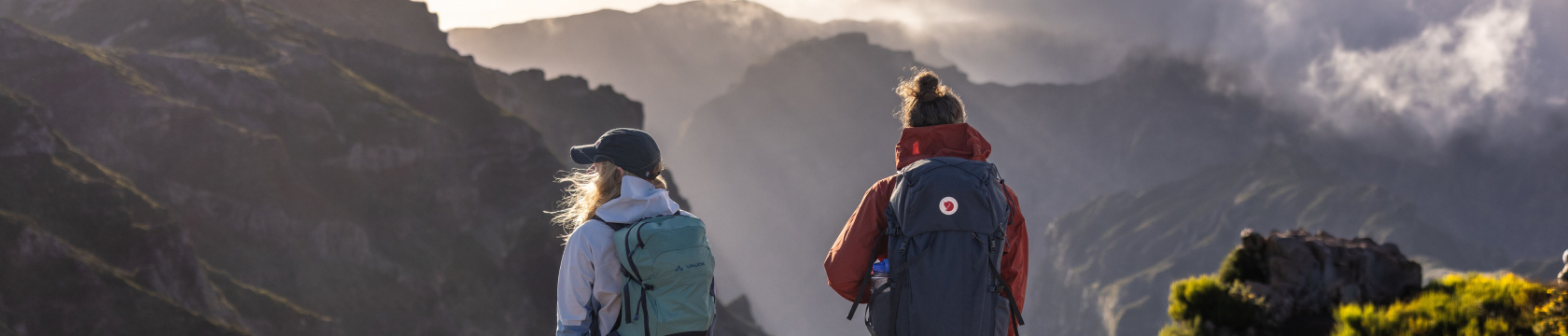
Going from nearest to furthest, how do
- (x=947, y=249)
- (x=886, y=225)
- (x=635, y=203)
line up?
(x=947, y=249)
(x=635, y=203)
(x=886, y=225)

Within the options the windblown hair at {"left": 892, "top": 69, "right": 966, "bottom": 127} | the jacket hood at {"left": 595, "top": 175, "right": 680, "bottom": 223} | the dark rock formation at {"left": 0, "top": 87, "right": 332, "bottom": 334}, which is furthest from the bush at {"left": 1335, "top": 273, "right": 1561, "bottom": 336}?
the dark rock formation at {"left": 0, "top": 87, "right": 332, "bottom": 334}

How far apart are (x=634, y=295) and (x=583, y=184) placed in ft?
3.82

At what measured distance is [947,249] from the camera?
17.1ft

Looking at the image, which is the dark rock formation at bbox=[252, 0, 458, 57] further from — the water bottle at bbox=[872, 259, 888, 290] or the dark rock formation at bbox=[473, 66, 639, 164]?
the water bottle at bbox=[872, 259, 888, 290]

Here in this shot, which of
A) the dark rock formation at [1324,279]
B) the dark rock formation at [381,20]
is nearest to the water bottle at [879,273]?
the dark rock formation at [1324,279]

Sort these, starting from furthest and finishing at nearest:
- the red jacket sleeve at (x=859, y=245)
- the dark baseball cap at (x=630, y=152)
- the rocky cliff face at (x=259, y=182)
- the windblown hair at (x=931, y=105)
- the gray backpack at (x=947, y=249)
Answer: the rocky cliff face at (x=259, y=182) < the windblown hair at (x=931, y=105) < the red jacket sleeve at (x=859, y=245) < the dark baseball cap at (x=630, y=152) < the gray backpack at (x=947, y=249)

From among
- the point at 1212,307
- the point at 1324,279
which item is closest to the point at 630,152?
the point at 1212,307

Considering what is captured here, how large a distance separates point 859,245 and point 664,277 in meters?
1.41

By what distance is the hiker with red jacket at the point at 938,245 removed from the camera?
206 inches

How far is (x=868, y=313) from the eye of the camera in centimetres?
567

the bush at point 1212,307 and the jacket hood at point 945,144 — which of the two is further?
the bush at point 1212,307

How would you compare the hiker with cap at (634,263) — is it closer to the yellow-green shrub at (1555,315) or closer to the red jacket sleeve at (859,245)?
the red jacket sleeve at (859,245)

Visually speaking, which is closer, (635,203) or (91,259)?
(635,203)

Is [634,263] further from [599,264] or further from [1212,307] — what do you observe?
[1212,307]
